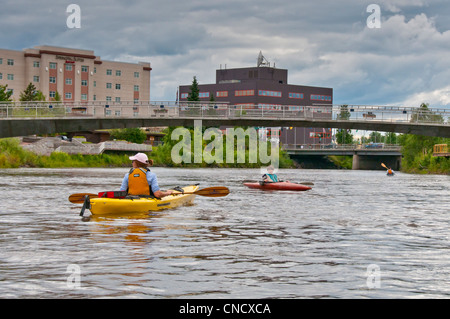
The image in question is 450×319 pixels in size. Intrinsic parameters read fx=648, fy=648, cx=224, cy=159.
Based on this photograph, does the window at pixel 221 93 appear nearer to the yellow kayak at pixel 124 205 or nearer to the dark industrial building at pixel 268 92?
the dark industrial building at pixel 268 92

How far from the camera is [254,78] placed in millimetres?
172875

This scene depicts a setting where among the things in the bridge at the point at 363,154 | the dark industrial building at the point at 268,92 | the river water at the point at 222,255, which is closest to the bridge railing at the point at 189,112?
the river water at the point at 222,255

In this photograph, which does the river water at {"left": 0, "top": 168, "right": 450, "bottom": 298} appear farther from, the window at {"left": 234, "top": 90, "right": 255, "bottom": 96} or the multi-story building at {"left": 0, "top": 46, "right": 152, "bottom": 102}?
the window at {"left": 234, "top": 90, "right": 255, "bottom": 96}

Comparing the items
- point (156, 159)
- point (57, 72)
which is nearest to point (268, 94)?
point (57, 72)

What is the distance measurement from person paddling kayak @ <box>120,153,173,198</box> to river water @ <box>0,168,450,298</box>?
75 cm

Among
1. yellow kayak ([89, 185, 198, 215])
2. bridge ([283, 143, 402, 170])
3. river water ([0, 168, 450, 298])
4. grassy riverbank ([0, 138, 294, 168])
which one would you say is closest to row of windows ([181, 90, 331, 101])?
bridge ([283, 143, 402, 170])

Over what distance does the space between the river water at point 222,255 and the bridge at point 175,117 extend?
3518cm

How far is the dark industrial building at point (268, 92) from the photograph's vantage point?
165 meters

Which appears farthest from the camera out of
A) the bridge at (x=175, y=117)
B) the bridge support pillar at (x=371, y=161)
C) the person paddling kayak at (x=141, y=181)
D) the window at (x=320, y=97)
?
the window at (x=320, y=97)

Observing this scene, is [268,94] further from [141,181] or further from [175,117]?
[141,181]

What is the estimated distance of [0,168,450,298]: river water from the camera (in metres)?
9.46
